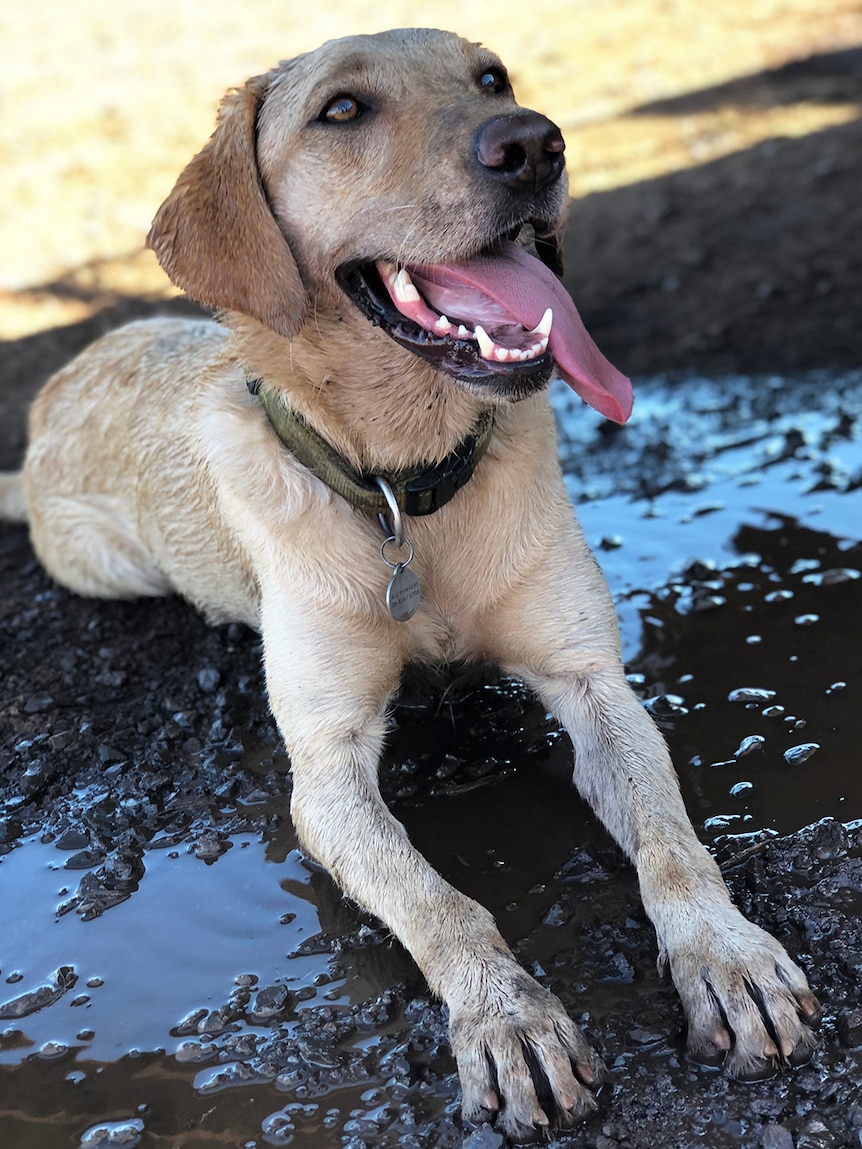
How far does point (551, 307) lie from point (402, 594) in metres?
0.88

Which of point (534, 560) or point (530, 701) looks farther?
point (530, 701)

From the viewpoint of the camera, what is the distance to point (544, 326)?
2977mm

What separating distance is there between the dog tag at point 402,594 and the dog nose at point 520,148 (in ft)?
3.49

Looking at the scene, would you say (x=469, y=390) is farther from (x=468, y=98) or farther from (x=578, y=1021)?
(x=578, y=1021)

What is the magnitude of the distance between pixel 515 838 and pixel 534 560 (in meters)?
0.78

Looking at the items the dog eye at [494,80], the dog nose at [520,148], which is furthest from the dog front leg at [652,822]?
the dog eye at [494,80]

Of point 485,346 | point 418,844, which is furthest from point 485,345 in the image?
point 418,844

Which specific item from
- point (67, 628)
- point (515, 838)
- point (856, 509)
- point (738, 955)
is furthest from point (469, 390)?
point (67, 628)

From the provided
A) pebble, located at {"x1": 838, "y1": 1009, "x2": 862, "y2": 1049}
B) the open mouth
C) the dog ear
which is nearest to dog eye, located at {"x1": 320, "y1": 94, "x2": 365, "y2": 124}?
the dog ear

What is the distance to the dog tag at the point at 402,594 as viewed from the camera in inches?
133

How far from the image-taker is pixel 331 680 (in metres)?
3.37

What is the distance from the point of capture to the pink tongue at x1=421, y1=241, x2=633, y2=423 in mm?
2986

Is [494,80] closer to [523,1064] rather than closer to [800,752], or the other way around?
[800,752]

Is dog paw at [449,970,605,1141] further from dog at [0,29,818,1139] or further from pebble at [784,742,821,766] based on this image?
pebble at [784,742,821,766]
